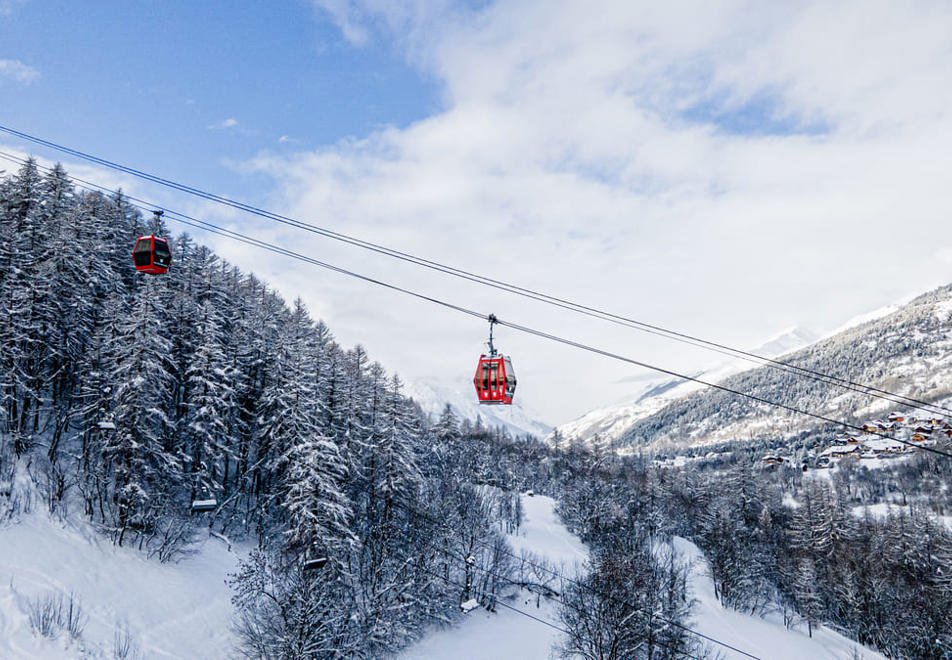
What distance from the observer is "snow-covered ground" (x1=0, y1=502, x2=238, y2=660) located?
78.8 ft

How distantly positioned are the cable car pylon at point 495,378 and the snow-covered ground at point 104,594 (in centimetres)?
2175

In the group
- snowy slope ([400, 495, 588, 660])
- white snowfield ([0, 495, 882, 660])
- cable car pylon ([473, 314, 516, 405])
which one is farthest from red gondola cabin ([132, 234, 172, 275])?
snowy slope ([400, 495, 588, 660])

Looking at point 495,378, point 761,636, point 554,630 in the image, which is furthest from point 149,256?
point 761,636

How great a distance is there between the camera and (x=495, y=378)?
19.2m

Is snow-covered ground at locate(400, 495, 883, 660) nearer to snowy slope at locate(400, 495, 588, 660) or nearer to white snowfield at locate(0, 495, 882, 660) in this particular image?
snowy slope at locate(400, 495, 588, 660)

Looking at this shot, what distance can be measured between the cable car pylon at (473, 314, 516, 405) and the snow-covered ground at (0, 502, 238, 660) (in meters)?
21.7

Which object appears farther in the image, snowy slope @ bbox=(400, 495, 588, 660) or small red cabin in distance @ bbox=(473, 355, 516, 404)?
Result: snowy slope @ bbox=(400, 495, 588, 660)

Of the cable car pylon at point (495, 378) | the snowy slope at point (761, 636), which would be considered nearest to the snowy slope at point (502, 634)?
the snowy slope at point (761, 636)

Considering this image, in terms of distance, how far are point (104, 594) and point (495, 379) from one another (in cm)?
2622

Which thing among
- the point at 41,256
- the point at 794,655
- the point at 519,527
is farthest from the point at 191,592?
the point at 794,655

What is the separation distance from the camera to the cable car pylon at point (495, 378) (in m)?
19.0

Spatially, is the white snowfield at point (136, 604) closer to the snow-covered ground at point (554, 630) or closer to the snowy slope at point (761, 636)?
the snow-covered ground at point (554, 630)

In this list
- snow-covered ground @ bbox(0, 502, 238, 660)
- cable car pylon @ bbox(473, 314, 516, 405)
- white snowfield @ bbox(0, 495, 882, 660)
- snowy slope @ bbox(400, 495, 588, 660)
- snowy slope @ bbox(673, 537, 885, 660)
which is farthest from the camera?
snowy slope @ bbox(673, 537, 885, 660)

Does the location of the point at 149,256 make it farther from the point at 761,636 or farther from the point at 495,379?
the point at 761,636
